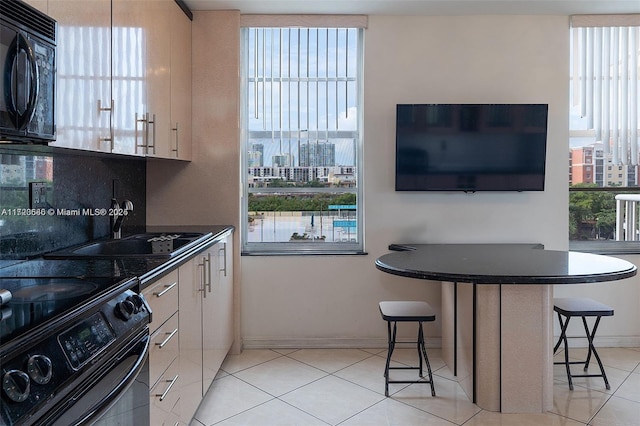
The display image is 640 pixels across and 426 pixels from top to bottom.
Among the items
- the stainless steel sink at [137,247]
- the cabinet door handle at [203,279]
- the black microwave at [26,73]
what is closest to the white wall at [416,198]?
the stainless steel sink at [137,247]

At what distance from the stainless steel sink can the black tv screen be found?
1669mm

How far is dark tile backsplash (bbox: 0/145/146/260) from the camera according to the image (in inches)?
81.5

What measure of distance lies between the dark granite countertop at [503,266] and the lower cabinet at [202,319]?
0.96m

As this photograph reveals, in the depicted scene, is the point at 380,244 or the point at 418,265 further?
the point at 380,244

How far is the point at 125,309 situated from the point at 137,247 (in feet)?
4.46

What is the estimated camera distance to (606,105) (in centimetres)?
382


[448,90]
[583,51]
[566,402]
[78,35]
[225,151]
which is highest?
[583,51]

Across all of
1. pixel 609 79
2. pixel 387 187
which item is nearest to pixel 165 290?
pixel 387 187

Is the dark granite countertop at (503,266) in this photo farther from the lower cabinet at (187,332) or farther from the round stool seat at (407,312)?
the lower cabinet at (187,332)

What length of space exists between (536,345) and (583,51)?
92.7 inches

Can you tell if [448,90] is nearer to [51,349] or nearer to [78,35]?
[78,35]

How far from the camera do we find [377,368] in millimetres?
3430

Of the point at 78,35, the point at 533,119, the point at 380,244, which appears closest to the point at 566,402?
the point at 380,244

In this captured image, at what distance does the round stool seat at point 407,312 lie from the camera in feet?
9.57
